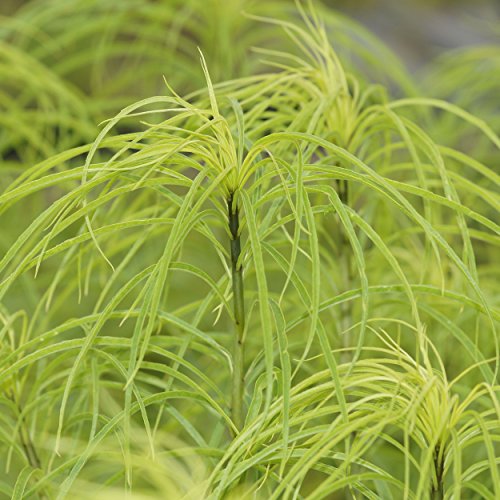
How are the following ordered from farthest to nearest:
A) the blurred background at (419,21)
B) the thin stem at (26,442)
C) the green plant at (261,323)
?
the blurred background at (419,21)
the thin stem at (26,442)
the green plant at (261,323)

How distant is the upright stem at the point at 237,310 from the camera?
0.55 metres

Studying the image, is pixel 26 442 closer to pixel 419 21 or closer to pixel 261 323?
→ pixel 261 323

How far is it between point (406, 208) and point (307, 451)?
5.5 inches

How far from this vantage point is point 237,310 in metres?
0.55

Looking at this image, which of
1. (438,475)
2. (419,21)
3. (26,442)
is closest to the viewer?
(438,475)

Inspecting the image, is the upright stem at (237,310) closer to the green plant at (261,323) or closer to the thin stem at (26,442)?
the green plant at (261,323)

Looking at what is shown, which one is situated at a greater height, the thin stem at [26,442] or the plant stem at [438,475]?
the plant stem at [438,475]

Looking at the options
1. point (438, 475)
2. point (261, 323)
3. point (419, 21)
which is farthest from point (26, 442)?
point (419, 21)

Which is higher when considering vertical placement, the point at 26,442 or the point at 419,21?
the point at 419,21

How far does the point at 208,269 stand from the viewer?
1.18 m

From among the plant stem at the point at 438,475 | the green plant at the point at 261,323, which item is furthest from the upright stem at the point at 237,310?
the plant stem at the point at 438,475

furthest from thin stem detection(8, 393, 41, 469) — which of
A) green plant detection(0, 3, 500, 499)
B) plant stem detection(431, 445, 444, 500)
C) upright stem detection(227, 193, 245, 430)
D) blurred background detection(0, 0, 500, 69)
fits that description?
blurred background detection(0, 0, 500, 69)

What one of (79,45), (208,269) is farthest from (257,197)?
(79,45)

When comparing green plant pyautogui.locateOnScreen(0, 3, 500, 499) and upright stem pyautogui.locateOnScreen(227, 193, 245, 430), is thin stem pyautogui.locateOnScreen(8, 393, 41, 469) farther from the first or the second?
upright stem pyautogui.locateOnScreen(227, 193, 245, 430)
